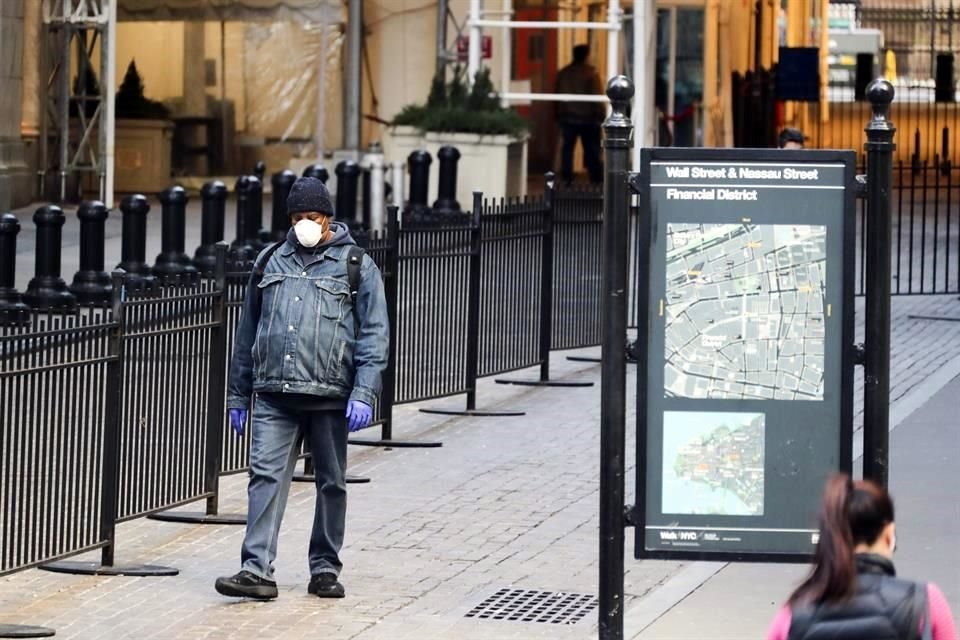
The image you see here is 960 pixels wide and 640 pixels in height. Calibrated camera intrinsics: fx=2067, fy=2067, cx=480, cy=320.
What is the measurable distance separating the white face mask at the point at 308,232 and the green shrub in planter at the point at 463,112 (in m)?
16.2

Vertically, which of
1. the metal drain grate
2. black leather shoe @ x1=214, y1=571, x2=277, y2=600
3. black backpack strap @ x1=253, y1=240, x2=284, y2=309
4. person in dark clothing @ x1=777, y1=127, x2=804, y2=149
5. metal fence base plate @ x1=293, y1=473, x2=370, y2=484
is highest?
person in dark clothing @ x1=777, y1=127, x2=804, y2=149

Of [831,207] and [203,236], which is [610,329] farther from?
[203,236]

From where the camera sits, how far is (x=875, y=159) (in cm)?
707

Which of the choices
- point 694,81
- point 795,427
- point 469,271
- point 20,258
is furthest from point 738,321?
point 694,81

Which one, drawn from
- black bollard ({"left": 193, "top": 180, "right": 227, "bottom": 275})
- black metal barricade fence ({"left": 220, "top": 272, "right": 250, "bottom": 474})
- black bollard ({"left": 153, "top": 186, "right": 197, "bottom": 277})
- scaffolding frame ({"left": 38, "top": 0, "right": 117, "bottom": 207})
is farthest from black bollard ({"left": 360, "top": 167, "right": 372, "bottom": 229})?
black metal barricade fence ({"left": 220, "top": 272, "right": 250, "bottom": 474})

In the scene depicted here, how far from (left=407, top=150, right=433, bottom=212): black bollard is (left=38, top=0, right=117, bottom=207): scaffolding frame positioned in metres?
4.46

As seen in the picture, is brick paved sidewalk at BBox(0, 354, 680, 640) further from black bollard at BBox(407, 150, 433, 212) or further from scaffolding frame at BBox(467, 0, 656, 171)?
scaffolding frame at BBox(467, 0, 656, 171)

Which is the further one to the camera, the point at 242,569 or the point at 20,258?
the point at 20,258

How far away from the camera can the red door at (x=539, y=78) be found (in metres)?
34.3

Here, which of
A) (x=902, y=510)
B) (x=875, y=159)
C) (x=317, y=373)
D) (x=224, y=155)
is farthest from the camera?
(x=224, y=155)

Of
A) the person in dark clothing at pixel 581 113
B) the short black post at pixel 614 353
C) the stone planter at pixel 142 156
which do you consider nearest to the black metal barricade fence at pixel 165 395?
the short black post at pixel 614 353

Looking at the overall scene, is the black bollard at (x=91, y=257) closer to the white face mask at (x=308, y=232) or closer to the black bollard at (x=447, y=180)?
the black bollard at (x=447, y=180)

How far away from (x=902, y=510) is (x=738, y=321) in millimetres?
3175

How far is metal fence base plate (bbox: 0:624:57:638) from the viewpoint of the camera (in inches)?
308
